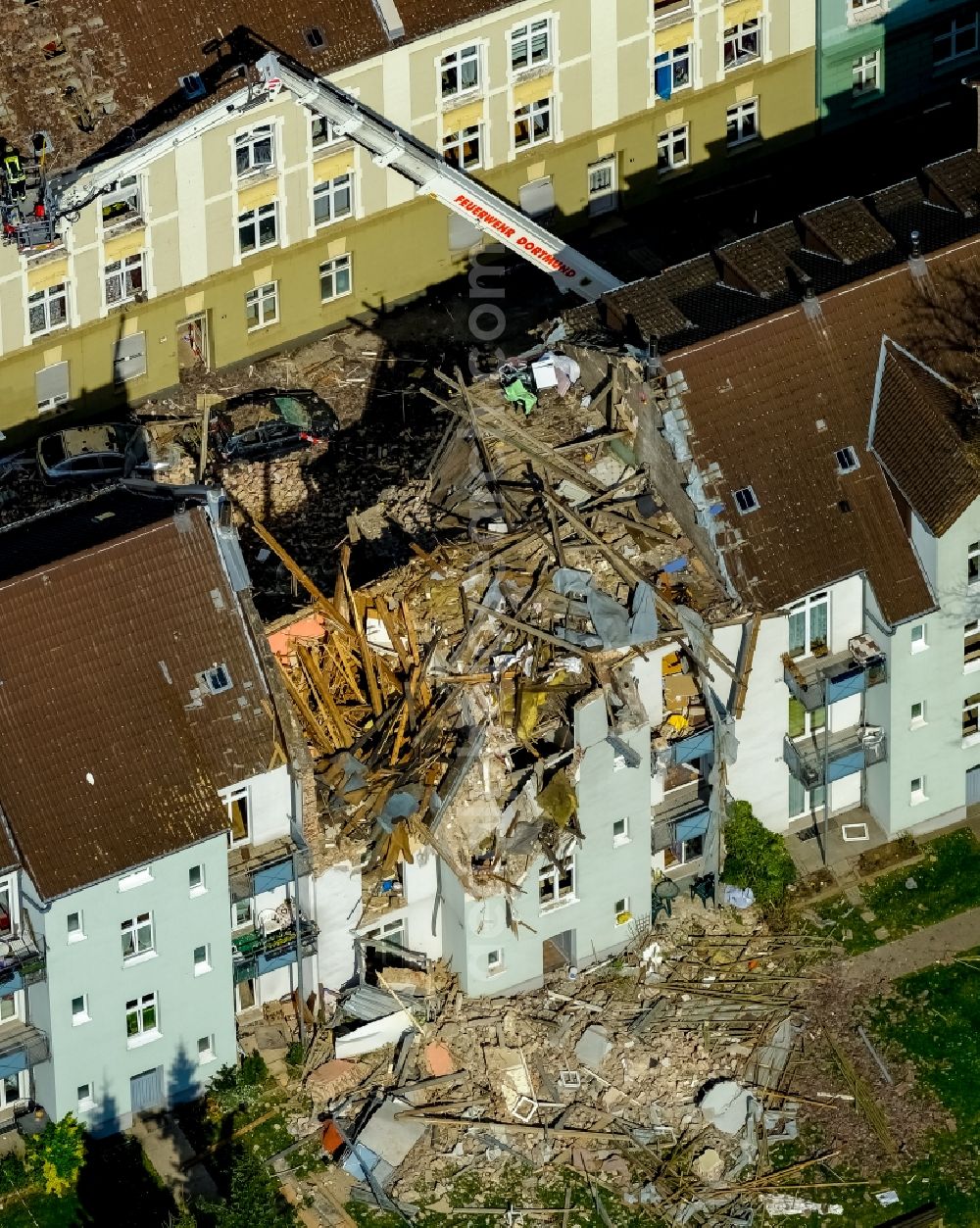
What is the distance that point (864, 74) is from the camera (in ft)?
384

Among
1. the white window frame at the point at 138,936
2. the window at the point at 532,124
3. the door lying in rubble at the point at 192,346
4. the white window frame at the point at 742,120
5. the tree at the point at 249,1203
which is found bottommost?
the tree at the point at 249,1203

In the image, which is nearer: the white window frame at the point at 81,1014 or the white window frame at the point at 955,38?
the white window frame at the point at 81,1014

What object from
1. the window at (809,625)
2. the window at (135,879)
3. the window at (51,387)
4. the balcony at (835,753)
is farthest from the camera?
the window at (51,387)

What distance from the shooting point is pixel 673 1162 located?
293 feet

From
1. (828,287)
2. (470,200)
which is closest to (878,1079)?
(828,287)

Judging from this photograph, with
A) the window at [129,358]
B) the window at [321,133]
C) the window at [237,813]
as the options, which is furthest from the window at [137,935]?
the window at [321,133]

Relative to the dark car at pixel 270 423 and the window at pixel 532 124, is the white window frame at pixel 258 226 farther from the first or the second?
the window at pixel 532 124

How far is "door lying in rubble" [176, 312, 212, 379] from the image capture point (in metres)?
109

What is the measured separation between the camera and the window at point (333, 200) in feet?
358

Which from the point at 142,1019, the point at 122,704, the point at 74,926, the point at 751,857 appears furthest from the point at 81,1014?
the point at 751,857

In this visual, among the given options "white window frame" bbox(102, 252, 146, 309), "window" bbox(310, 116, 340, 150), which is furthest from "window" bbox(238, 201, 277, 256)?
"white window frame" bbox(102, 252, 146, 309)

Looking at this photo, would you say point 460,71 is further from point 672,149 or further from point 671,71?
point 672,149

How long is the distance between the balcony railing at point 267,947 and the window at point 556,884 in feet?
19.3

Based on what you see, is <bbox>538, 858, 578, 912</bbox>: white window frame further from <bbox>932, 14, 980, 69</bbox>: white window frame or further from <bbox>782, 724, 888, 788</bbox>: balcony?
<bbox>932, 14, 980, 69</bbox>: white window frame
